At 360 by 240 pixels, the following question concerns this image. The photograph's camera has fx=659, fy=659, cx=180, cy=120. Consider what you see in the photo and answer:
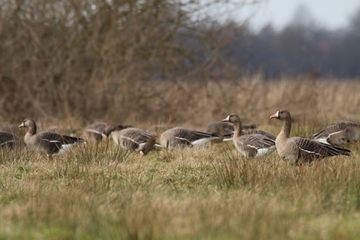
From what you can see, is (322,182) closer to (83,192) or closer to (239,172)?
(239,172)

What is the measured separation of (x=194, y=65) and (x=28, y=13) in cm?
487

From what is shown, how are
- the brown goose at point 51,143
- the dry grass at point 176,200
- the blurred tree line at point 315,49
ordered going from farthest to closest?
the blurred tree line at point 315,49, the brown goose at point 51,143, the dry grass at point 176,200

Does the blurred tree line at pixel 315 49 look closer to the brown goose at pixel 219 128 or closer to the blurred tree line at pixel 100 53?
the blurred tree line at pixel 100 53

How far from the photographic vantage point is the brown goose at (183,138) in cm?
1137

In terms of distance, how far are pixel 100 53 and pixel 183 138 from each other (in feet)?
23.6

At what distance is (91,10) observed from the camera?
1823cm

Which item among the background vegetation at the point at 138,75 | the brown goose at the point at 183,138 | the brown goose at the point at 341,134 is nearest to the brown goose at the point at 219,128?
the background vegetation at the point at 138,75

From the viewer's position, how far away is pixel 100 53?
1794cm

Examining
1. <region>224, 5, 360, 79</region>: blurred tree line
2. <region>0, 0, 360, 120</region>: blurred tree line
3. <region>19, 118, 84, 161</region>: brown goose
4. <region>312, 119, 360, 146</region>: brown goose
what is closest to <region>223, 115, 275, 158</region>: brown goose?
<region>312, 119, 360, 146</region>: brown goose

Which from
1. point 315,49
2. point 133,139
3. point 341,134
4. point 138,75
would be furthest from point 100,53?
point 315,49

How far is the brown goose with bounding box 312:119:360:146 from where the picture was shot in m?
10.9

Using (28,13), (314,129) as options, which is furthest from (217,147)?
(28,13)

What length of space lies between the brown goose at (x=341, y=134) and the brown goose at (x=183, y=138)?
1884mm

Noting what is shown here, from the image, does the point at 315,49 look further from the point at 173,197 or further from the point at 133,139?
the point at 173,197
